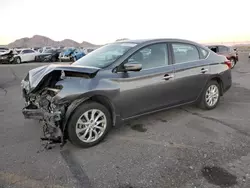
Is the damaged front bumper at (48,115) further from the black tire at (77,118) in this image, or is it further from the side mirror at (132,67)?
the side mirror at (132,67)

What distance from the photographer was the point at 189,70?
4.60 m

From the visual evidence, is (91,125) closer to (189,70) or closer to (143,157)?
(143,157)

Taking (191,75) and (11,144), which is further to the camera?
(191,75)

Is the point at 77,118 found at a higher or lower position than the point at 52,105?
lower

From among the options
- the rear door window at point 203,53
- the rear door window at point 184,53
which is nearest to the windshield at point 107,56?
the rear door window at point 184,53

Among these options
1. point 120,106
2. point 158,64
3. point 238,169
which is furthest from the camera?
point 158,64

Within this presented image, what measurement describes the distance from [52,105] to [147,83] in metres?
1.64

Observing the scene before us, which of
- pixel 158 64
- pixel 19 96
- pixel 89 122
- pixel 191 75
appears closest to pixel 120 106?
pixel 89 122

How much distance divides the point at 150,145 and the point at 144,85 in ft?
3.39

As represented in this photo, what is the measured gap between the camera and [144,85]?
3.91m

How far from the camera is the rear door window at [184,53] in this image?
14.7 ft

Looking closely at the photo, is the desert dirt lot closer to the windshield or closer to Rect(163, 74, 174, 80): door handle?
Rect(163, 74, 174, 80): door handle

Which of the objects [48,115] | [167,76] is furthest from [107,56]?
[48,115]

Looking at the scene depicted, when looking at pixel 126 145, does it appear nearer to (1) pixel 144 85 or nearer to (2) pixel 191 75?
(1) pixel 144 85
